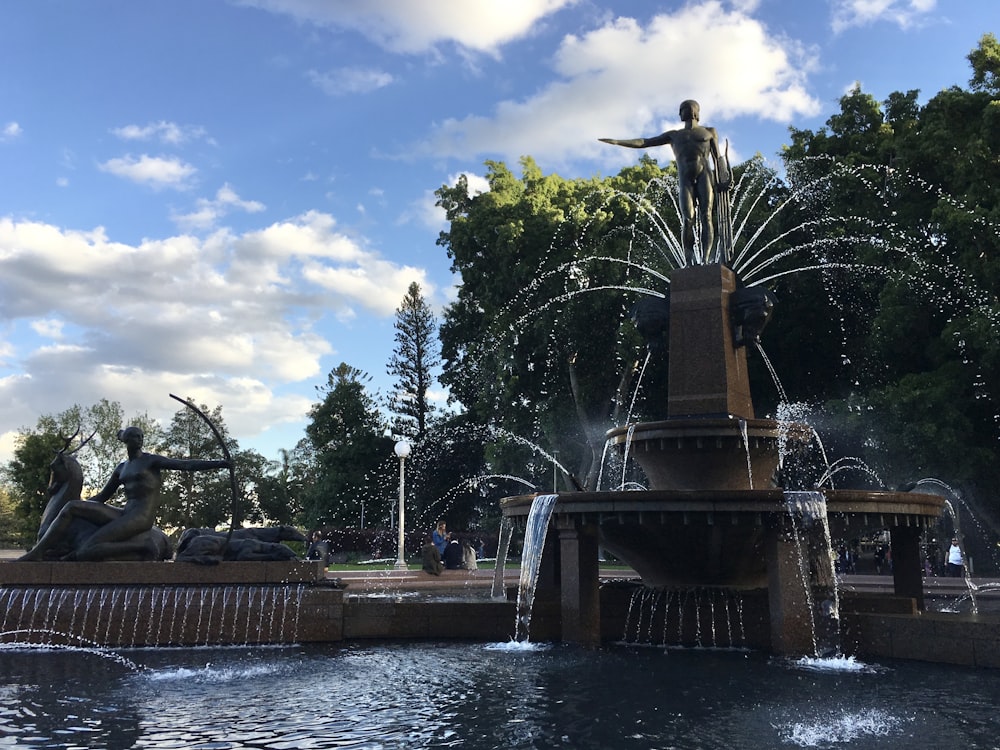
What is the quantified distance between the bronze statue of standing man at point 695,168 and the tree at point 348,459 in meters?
41.9

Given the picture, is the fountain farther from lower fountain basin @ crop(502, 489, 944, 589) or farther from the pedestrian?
the pedestrian

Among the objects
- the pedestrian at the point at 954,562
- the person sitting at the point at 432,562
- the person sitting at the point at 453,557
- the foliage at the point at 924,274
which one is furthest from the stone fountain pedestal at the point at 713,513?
the pedestrian at the point at 954,562

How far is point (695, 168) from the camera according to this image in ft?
45.4

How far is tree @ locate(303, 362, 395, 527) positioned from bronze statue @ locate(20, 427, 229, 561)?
135 ft

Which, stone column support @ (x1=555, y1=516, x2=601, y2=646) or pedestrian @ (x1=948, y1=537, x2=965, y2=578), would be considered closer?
stone column support @ (x1=555, y1=516, x2=601, y2=646)

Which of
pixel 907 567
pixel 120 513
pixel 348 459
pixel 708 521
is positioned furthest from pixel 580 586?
pixel 348 459

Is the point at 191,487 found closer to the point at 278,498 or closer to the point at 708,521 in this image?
the point at 278,498

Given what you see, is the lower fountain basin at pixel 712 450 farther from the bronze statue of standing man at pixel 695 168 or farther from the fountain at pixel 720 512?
the bronze statue of standing man at pixel 695 168

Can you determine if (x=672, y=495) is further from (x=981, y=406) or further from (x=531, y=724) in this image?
(x=981, y=406)

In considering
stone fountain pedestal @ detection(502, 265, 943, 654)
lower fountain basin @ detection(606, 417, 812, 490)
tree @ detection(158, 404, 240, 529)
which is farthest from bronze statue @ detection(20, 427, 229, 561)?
tree @ detection(158, 404, 240, 529)

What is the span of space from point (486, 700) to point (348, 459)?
4804 centimetres

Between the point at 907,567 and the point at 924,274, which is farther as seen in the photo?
the point at 924,274

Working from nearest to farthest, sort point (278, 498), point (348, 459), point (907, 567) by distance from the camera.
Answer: point (907, 567)
point (348, 459)
point (278, 498)

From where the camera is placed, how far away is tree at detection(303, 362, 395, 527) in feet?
174
